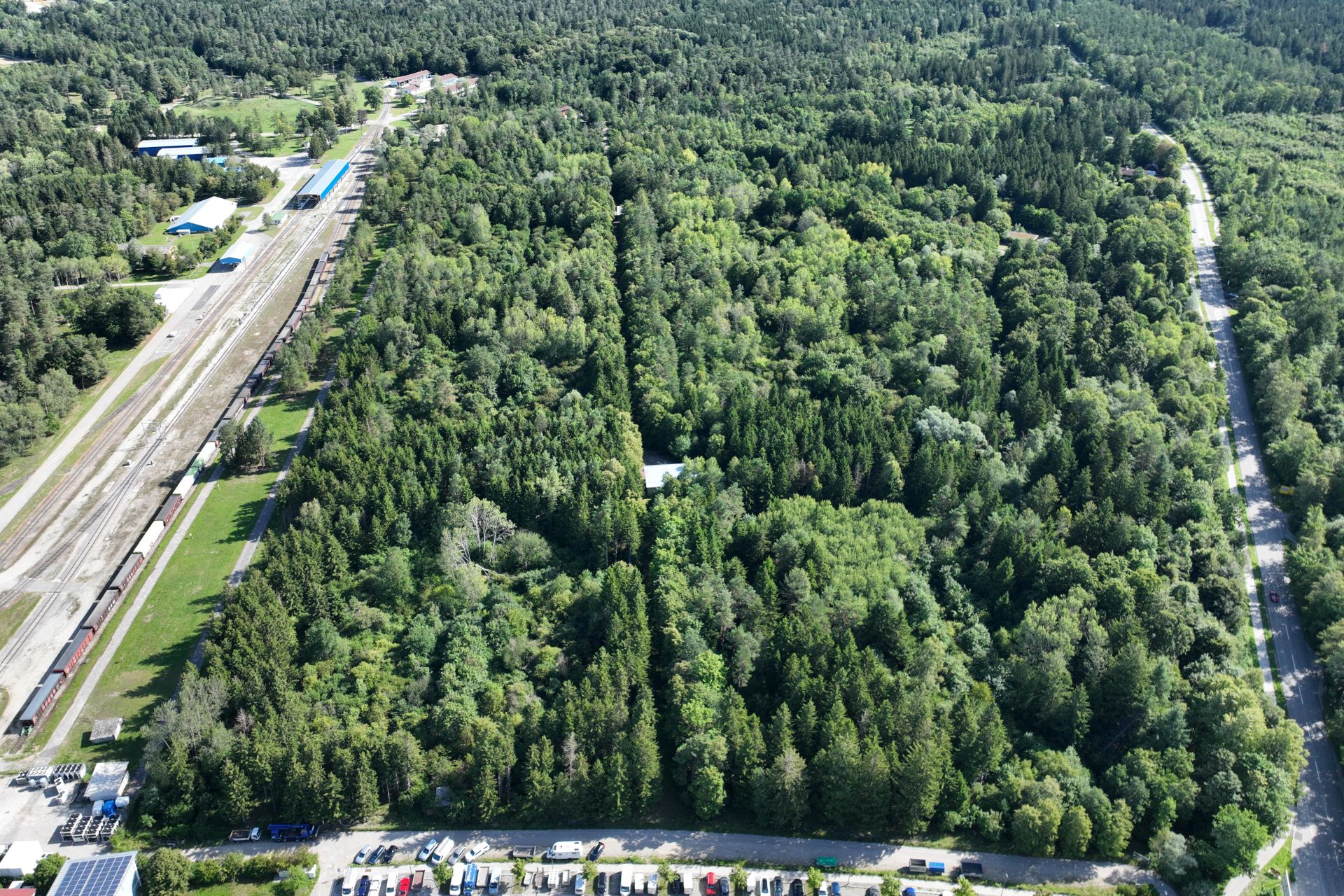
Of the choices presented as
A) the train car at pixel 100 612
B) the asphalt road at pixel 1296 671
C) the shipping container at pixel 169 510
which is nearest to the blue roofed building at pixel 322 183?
the shipping container at pixel 169 510

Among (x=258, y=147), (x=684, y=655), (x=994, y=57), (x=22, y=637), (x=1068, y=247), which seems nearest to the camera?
(x=684, y=655)

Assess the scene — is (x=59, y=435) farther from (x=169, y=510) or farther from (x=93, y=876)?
(x=93, y=876)

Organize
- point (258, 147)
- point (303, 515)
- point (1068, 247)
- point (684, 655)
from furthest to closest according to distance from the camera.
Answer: point (258, 147) → point (1068, 247) → point (303, 515) → point (684, 655)

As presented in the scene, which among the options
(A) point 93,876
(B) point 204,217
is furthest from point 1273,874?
(B) point 204,217

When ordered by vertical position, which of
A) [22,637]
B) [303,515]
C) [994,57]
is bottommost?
A: [22,637]

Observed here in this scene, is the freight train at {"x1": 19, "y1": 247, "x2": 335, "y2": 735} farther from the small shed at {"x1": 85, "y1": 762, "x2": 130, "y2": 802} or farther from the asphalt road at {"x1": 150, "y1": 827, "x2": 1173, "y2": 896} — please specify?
the asphalt road at {"x1": 150, "y1": 827, "x2": 1173, "y2": 896}

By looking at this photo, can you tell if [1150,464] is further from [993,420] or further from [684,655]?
[684,655]

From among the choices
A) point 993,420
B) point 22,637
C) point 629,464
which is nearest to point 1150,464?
point 993,420
